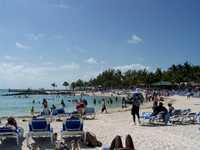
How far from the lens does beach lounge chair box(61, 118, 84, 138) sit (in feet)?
41.7

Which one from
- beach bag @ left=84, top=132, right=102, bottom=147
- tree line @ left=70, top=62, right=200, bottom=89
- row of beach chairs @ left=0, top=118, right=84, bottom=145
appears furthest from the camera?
tree line @ left=70, top=62, right=200, bottom=89

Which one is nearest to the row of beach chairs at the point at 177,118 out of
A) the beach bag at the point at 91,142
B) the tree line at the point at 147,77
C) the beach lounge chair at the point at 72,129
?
Answer: the beach lounge chair at the point at 72,129

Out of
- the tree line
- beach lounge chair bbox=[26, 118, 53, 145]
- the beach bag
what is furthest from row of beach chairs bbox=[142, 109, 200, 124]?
the tree line

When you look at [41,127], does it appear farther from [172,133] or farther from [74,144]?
[172,133]

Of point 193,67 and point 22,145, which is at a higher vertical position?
point 193,67

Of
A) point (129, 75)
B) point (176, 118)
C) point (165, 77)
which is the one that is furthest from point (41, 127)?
point (129, 75)

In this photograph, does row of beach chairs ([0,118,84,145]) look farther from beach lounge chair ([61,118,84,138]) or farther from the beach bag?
the beach bag

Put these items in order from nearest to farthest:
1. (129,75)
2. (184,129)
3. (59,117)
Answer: (184,129) → (59,117) → (129,75)

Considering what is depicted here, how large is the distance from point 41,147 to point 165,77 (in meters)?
105

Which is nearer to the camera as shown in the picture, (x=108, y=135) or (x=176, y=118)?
(x=108, y=135)

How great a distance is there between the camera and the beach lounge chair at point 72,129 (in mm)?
12695

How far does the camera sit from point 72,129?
12750 millimetres

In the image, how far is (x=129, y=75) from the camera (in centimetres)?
14525

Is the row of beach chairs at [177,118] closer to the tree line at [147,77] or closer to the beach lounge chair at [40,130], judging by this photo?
the beach lounge chair at [40,130]
